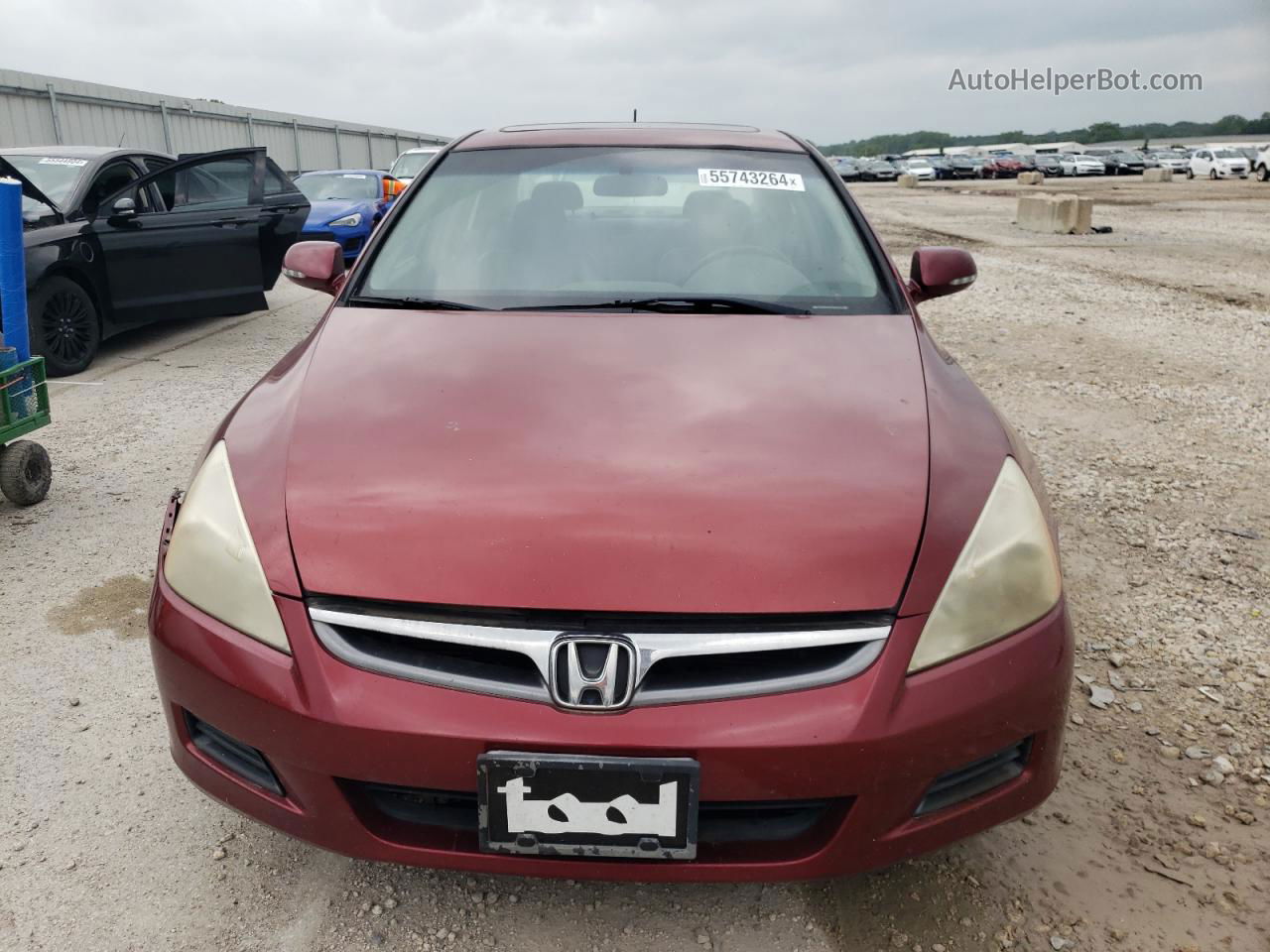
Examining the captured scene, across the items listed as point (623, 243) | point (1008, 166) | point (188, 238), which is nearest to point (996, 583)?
point (623, 243)

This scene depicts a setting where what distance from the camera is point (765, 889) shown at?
196 centimetres

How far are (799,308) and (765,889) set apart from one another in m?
1.33

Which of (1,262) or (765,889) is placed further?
(1,262)

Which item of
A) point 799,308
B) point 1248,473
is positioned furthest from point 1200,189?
point 799,308

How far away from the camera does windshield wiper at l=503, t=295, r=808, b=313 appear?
244cm

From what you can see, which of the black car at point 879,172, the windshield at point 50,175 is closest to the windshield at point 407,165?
the windshield at point 50,175

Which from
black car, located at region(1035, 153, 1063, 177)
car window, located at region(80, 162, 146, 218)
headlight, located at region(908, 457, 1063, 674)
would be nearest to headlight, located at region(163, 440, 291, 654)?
headlight, located at region(908, 457, 1063, 674)

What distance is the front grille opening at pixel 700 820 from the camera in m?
1.56

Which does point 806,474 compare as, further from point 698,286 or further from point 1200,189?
point 1200,189

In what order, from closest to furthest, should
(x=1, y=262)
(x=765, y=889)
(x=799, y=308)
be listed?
(x=765, y=889), (x=799, y=308), (x=1, y=262)

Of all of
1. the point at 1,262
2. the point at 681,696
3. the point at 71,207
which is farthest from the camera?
the point at 71,207

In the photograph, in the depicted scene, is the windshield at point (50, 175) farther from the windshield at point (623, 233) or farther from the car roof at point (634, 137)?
the windshield at point (623, 233)

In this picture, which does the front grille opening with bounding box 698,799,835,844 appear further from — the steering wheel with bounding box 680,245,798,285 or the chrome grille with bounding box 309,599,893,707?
the steering wheel with bounding box 680,245,798,285

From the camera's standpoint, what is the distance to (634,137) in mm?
3125
